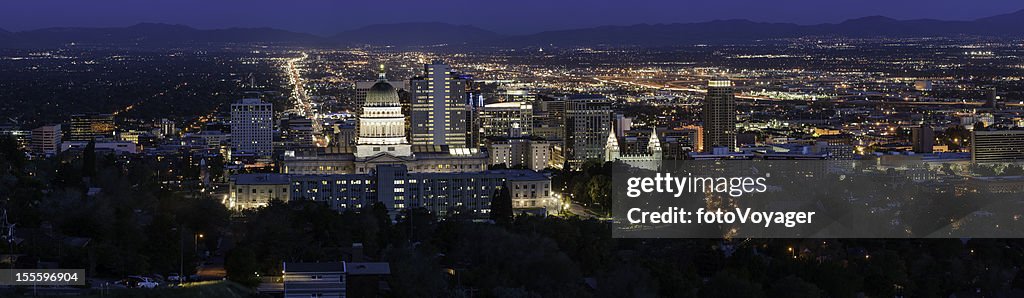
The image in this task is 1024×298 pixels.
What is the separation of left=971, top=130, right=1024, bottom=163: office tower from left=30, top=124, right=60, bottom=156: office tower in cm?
3094

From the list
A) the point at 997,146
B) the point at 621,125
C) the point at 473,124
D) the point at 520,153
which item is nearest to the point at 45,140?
the point at 473,124

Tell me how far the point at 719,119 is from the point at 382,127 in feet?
75.9

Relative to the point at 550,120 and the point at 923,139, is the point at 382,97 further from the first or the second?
the point at 923,139

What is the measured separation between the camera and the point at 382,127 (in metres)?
49.5

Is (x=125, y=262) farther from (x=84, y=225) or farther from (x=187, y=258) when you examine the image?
(x=84, y=225)

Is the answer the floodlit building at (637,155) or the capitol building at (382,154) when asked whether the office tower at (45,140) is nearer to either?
the capitol building at (382,154)

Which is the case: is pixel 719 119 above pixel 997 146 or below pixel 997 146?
above

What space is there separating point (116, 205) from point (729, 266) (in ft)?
39.1

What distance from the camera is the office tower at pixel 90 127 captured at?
220 ft

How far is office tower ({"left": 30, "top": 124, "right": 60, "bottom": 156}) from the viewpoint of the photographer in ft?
198

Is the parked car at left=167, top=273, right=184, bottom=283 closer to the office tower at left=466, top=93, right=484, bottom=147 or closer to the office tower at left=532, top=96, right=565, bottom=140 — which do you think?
the office tower at left=466, top=93, right=484, bottom=147

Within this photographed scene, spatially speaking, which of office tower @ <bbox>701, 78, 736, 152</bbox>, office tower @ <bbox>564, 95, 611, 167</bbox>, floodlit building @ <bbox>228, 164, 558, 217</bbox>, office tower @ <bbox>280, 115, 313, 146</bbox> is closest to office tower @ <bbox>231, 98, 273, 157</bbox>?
office tower @ <bbox>280, 115, 313, 146</bbox>

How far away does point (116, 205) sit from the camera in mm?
33625

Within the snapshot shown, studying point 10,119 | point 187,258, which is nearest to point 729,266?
point 187,258
